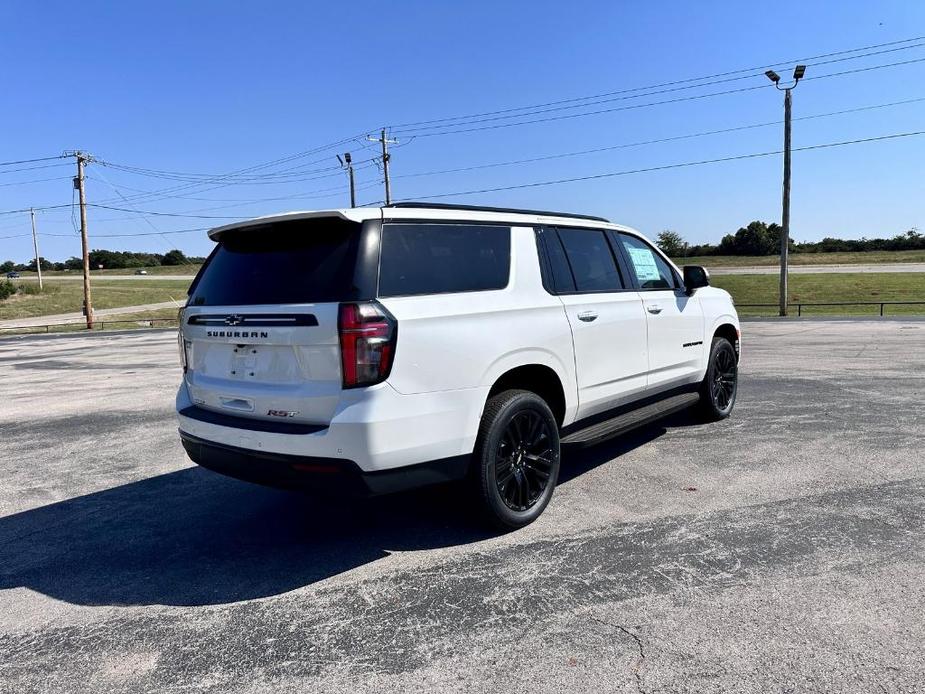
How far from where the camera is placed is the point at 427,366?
3494mm

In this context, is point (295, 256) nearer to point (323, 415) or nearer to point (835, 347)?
point (323, 415)

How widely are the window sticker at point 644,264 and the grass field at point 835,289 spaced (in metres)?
30.2

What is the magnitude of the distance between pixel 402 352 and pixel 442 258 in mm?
760

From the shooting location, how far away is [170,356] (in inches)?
670

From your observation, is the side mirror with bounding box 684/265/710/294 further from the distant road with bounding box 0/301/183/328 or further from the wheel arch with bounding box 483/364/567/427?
the distant road with bounding box 0/301/183/328

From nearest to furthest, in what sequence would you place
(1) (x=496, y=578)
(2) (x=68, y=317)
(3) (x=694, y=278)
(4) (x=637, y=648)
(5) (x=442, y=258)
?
(4) (x=637, y=648) → (1) (x=496, y=578) → (5) (x=442, y=258) → (3) (x=694, y=278) → (2) (x=68, y=317)

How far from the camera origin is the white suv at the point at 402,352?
11.0 feet

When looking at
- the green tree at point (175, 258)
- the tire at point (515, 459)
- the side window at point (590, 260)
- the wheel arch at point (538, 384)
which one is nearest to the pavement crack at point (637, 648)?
the tire at point (515, 459)

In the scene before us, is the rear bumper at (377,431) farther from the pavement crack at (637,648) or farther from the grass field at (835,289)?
the grass field at (835,289)

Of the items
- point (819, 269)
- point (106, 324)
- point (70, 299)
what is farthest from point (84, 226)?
point (819, 269)

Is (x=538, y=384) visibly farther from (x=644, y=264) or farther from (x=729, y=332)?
(x=729, y=332)

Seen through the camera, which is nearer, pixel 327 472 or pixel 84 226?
pixel 327 472

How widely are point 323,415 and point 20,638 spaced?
172cm

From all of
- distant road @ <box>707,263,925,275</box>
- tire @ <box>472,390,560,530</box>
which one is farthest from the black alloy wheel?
distant road @ <box>707,263,925,275</box>
